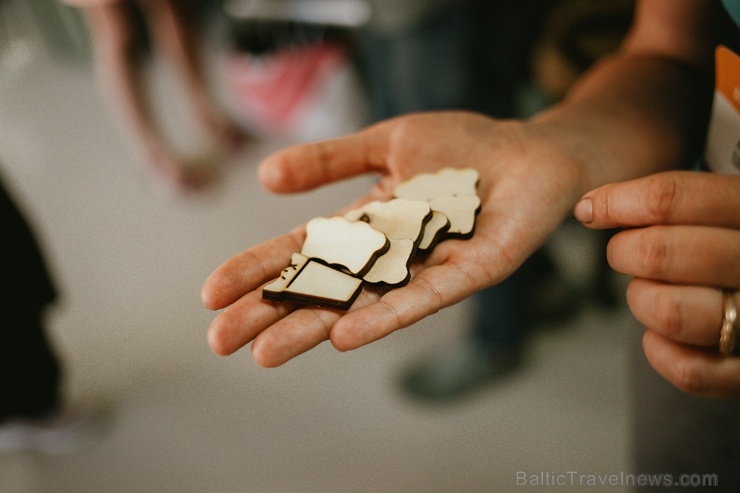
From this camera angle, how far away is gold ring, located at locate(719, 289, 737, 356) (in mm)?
717

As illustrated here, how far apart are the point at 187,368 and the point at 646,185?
5.44 ft

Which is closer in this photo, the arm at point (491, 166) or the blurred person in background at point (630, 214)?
the blurred person in background at point (630, 214)

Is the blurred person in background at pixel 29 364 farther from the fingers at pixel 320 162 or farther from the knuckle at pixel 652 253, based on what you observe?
the knuckle at pixel 652 253

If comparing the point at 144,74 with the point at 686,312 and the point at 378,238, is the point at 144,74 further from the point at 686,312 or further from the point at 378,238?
the point at 686,312

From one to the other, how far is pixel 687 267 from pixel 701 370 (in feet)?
0.47

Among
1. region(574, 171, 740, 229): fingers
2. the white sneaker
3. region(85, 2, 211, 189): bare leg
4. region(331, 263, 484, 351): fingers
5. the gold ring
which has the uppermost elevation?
region(85, 2, 211, 189): bare leg

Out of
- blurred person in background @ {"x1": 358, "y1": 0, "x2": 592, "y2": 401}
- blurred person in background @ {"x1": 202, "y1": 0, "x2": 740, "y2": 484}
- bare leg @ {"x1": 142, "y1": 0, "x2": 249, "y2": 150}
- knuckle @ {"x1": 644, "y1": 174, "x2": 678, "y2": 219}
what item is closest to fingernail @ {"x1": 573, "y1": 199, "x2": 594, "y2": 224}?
blurred person in background @ {"x1": 202, "y1": 0, "x2": 740, "y2": 484}

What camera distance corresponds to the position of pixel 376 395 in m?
1.86

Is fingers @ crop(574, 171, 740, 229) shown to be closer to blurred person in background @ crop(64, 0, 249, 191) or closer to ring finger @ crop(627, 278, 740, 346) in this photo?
ring finger @ crop(627, 278, 740, 346)

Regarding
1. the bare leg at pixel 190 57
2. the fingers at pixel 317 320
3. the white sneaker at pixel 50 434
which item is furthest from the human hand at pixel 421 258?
the bare leg at pixel 190 57

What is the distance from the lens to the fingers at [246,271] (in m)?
0.94

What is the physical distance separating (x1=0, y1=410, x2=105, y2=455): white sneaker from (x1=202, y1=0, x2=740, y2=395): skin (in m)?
1.26

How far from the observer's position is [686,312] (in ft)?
2.40

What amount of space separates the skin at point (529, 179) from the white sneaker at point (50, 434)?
1.26m
